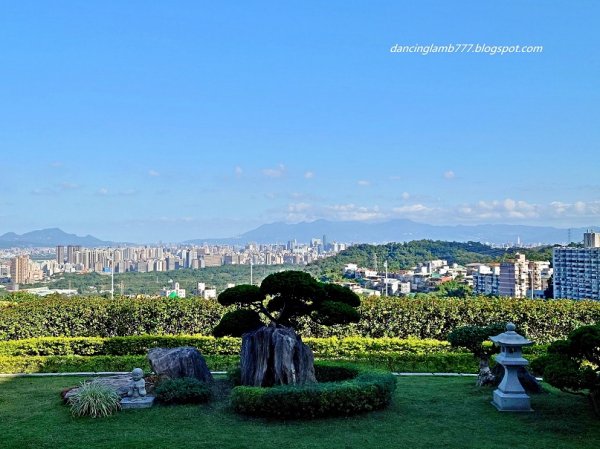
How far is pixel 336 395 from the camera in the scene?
7.32 metres

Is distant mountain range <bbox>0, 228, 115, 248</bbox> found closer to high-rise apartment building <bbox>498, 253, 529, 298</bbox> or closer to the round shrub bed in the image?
high-rise apartment building <bbox>498, 253, 529, 298</bbox>

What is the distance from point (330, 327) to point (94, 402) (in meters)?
7.35

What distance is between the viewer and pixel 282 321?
941 centimetres

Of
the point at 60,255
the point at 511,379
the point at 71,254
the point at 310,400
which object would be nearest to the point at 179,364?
the point at 310,400

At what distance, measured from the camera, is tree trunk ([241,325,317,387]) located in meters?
8.11

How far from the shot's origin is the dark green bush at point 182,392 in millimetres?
8211

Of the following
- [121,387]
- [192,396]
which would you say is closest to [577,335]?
[192,396]

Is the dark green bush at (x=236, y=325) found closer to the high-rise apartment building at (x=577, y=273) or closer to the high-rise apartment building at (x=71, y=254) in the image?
the high-rise apartment building at (x=577, y=273)

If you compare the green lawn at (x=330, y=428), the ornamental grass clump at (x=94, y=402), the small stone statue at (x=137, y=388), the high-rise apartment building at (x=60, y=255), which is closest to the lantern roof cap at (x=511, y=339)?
the green lawn at (x=330, y=428)

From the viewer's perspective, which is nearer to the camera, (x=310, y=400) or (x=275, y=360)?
(x=310, y=400)

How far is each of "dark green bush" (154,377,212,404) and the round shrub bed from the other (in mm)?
759

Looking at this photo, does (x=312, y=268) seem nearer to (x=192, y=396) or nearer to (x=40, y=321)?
(x=40, y=321)

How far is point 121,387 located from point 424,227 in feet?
644

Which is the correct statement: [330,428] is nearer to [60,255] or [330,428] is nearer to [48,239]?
[60,255]
